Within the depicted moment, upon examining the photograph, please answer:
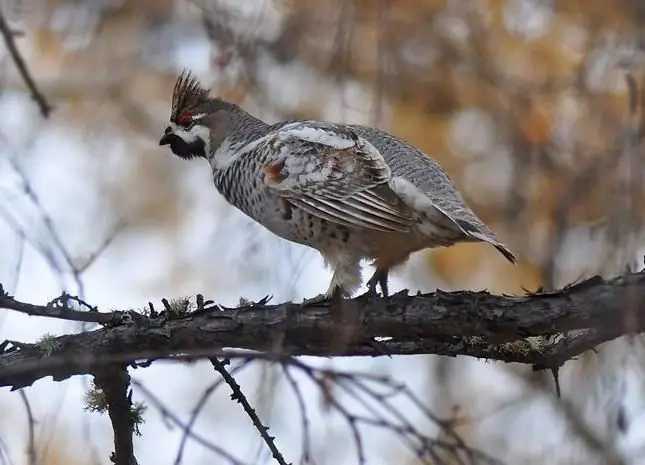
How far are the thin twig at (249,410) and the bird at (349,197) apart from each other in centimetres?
80

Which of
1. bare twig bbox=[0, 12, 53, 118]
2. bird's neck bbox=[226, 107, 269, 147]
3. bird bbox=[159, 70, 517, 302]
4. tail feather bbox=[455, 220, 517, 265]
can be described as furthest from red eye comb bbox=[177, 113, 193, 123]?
tail feather bbox=[455, 220, 517, 265]

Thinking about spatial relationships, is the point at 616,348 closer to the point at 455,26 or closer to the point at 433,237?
the point at 433,237

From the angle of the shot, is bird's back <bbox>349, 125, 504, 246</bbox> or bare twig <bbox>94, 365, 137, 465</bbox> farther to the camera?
bird's back <bbox>349, 125, 504, 246</bbox>

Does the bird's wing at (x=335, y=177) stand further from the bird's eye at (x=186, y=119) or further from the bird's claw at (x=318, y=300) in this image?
the bird's eye at (x=186, y=119)

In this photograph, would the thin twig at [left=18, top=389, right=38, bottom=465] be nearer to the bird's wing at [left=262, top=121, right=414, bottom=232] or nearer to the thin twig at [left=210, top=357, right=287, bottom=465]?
the thin twig at [left=210, top=357, right=287, bottom=465]

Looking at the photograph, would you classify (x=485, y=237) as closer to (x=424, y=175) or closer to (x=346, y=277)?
(x=424, y=175)

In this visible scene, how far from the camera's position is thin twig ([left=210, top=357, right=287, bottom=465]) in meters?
2.94

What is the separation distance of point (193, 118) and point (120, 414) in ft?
7.26

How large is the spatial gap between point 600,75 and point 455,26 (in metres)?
1.45

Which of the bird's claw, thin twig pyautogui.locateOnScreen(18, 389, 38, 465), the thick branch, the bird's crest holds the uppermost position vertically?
the bird's crest

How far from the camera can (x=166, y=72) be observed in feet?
27.9

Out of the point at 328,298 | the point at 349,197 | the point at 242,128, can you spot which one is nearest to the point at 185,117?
the point at 242,128

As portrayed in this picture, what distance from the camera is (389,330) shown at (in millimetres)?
3449

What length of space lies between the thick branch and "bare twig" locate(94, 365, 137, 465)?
9 centimetres
